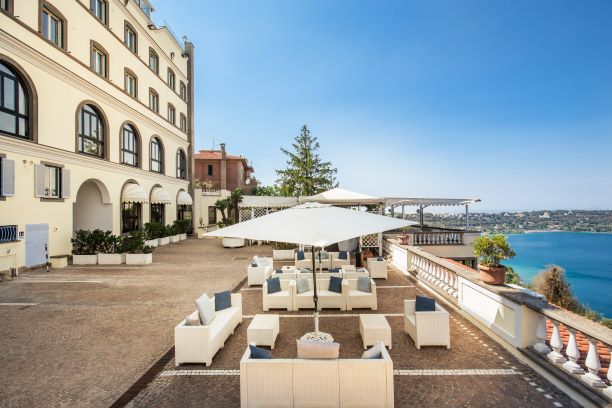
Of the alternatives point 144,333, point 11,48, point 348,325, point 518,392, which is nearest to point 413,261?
point 348,325

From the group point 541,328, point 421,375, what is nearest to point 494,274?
point 541,328

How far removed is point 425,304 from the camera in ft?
19.0

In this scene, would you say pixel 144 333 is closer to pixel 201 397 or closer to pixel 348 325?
pixel 201 397

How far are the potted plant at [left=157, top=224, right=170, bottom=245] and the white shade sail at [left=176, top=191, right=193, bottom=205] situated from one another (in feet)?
16.9

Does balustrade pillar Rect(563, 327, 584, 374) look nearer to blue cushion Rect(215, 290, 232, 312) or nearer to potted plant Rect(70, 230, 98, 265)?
blue cushion Rect(215, 290, 232, 312)

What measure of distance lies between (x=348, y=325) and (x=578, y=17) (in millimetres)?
14366

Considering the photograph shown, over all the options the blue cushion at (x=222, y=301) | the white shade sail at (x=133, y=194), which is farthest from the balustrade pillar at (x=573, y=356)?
the white shade sail at (x=133, y=194)

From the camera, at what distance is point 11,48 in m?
12.2

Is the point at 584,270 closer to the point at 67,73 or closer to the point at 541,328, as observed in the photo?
the point at 541,328

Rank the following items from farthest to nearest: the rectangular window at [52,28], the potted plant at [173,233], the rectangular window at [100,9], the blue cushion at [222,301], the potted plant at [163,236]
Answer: the potted plant at [173,233] → the potted plant at [163,236] → the rectangular window at [100,9] → the rectangular window at [52,28] → the blue cushion at [222,301]

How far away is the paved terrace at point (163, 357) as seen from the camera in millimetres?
4051

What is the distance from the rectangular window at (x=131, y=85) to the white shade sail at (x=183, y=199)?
9.47 meters

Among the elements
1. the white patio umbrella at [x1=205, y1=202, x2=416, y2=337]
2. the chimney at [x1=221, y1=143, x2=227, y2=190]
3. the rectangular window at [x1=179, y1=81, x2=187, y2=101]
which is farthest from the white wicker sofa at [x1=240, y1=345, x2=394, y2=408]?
the chimney at [x1=221, y1=143, x2=227, y2=190]

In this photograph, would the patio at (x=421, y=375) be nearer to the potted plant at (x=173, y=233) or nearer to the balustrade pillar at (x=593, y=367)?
the balustrade pillar at (x=593, y=367)
